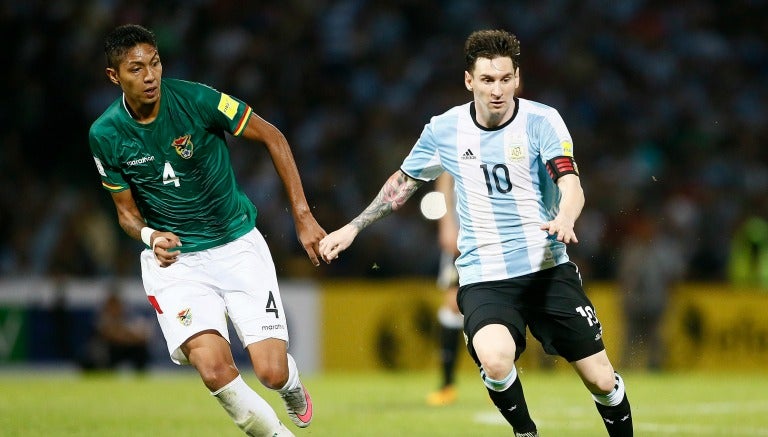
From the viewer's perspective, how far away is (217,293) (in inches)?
269

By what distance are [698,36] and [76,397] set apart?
12147 mm

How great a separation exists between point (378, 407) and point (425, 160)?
409 cm

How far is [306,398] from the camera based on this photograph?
23.8 feet

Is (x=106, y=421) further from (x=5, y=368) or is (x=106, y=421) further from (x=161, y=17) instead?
(x=161, y=17)

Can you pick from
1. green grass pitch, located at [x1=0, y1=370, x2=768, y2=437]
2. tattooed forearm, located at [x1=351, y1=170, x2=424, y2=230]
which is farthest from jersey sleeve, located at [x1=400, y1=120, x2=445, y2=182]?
green grass pitch, located at [x1=0, y1=370, x2=768, y2=437]

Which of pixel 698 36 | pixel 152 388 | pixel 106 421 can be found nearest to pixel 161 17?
pixel 152 388

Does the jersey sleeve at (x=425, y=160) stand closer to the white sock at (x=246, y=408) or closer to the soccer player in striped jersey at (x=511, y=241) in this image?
the soccer player in striped jersey at (x=511, y=241)

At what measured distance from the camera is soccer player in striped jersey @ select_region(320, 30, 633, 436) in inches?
251

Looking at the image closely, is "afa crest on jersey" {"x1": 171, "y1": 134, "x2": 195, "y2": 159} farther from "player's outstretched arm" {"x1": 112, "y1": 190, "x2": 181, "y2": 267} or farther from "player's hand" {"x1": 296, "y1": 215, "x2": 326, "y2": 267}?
"player's hand" {"x1": 296, "y1": 215, "x2": 326, "y2": 267}

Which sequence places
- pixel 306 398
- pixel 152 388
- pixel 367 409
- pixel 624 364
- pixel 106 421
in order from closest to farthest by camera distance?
pixel 306 398 → pixel 106 421 → pixel 367 409 → pixel 152 388 → pixel 624 364

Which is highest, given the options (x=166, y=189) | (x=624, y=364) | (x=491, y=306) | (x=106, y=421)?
(x=166, y=189)

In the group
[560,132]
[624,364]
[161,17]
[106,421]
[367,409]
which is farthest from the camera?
[161,17]

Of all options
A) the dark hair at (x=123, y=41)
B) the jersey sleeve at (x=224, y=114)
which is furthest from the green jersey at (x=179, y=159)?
the dark hair at (x=123, y=41)

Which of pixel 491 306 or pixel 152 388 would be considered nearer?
pixel 491 306
